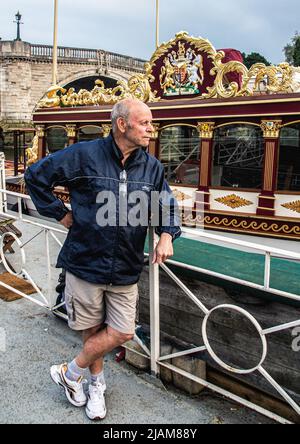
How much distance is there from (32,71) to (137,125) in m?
42.4

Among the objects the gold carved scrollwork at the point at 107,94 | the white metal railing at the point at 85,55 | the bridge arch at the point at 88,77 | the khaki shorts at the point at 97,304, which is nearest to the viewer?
the khaki shorts at the point at 97,304

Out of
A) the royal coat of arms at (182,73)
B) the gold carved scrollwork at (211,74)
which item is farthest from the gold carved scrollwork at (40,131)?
the royal coat of arms at (182,73)

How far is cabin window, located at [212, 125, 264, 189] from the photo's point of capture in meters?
7.37

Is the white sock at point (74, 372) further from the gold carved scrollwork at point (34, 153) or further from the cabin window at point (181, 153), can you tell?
the gold carved scrollwork at point (34, 153)

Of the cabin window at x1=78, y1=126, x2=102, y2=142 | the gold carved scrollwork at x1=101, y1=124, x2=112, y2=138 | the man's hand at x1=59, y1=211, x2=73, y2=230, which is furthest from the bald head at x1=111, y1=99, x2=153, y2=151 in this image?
the cabin window at x1=78, y1=126, x2=102, y2=142

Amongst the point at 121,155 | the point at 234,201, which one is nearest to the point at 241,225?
the point at 234,201

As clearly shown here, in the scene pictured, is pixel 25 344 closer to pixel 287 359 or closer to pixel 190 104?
pixel 287 359

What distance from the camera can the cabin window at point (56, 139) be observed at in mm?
10672

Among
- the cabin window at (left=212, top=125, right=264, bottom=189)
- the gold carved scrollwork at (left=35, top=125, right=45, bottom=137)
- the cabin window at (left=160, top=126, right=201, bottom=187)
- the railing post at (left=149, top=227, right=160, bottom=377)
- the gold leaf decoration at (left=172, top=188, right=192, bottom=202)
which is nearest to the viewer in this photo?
the railing post at (left=149, top=227, right=160, bottom=377)

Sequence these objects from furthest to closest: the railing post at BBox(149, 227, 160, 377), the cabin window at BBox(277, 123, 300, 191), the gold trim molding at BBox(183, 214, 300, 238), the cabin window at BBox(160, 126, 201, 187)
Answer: the cabin window at BBox(160, 126, 201, 187)
the gold trim molding at BBox(183, 214, 300, 238)
the cabin window at BBox(277, 123, 300, 191)
the railing post at BBox(149, 227, 160, 377)

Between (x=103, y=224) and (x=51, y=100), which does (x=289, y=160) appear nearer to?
(x=103, y=224)

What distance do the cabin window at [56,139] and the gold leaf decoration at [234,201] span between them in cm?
470

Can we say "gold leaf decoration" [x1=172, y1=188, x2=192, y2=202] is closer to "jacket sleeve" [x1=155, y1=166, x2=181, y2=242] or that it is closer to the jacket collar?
"jacket sleeve" [x1=155, y1=166, x2=181, y2=242]

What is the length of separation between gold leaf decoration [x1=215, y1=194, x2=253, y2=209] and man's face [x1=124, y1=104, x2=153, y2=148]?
5471mm
